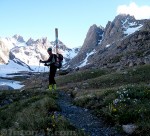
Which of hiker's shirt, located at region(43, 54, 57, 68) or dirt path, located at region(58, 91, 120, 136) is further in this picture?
hiker's shirt, located at region(43, 54, 57, 68)

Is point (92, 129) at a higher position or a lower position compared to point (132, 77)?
lower

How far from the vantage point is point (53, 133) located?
1015 cm

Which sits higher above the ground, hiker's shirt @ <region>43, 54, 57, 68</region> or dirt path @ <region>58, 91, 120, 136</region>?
hiker's shirt @ <region>43, 54, 57, 68</region>

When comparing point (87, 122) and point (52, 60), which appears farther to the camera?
point (52, 60)

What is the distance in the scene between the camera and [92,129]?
12.1 metres

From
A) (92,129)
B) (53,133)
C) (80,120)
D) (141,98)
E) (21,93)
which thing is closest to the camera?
(53,133)

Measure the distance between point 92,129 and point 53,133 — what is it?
2327 millimetres

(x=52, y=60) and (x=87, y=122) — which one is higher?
(x=52, y=60)

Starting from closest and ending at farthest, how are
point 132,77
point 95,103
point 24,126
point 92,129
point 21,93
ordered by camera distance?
point 24,126 → point 92,129 → point 95,103 → point 21,93 → point 132,77

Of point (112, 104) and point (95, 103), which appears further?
point (95, 103)

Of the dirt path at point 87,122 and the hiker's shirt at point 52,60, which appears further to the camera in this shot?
the hiker's shirt at point 52,60

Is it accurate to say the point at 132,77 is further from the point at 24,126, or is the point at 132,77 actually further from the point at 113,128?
the point at 24,126

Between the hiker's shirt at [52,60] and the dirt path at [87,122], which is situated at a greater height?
the hiker's shirt at [52,60]

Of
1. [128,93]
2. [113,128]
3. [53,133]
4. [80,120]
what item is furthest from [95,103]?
[53,133]
